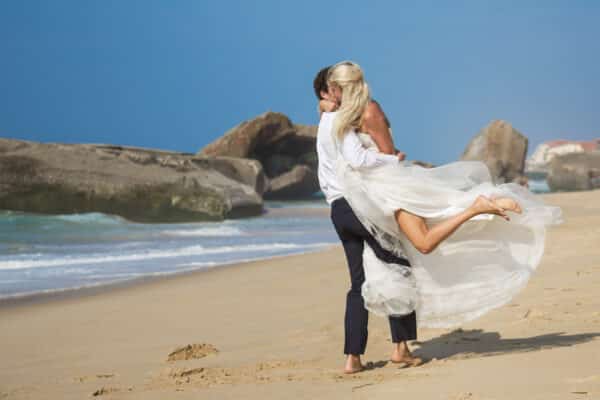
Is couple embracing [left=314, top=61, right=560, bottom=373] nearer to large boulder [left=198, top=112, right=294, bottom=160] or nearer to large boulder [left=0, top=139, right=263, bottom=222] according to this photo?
large boulder [left=0, top=139, right=263, bottom=222]

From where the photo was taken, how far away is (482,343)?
4.85 metres

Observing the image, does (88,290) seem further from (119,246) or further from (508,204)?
(508,204)

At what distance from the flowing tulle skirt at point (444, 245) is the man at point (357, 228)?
58 mm

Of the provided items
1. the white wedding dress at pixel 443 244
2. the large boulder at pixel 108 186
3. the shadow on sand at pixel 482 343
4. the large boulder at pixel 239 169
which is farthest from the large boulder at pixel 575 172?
the white wedding dress at pixel 443 244

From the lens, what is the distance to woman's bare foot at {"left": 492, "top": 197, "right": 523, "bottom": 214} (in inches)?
163

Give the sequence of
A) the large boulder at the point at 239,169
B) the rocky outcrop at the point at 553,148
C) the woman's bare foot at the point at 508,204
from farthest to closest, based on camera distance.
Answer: the rocky outcrop at the point at 553,148, the large boulder at the point at 239,169, the woman's bare foot at the point at 508,204

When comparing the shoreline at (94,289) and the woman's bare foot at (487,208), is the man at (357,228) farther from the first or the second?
the shoreline at (94,289)

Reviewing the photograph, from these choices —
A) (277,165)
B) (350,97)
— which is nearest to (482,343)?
(350,97)

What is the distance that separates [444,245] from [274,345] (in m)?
1.53

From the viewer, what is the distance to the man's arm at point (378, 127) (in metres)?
4.26

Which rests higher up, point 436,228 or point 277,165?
point 277,165

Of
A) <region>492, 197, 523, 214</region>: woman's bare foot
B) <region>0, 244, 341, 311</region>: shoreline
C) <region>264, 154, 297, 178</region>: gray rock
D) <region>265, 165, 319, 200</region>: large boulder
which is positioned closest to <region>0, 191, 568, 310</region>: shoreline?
<region>0, 244, 341, 311</region>: shoreline

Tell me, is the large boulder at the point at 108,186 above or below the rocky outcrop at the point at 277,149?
below

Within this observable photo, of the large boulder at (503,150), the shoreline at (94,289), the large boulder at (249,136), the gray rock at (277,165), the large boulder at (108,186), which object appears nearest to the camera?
the shoreline at (94,289)
